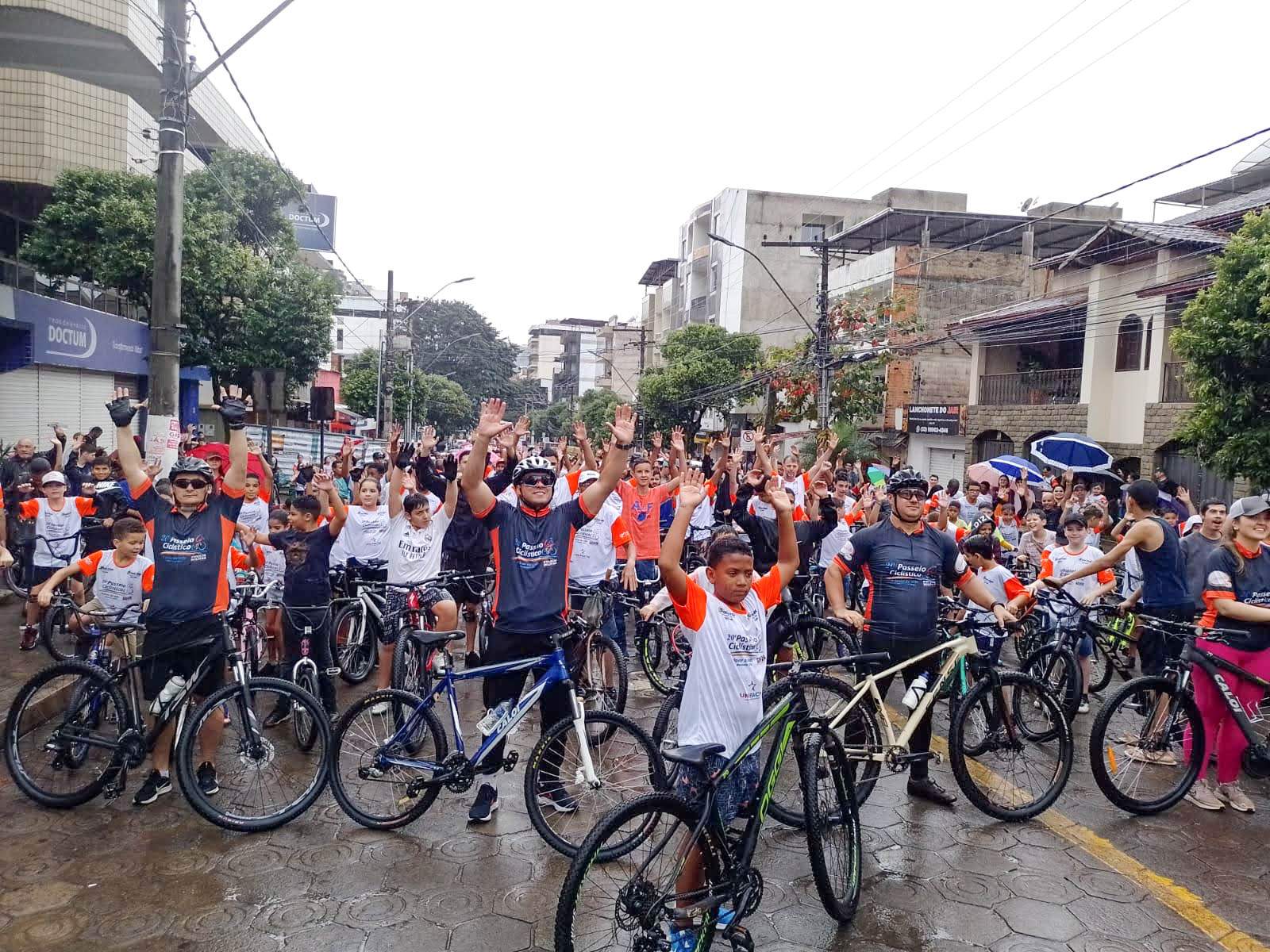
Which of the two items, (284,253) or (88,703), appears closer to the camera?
(88,703)

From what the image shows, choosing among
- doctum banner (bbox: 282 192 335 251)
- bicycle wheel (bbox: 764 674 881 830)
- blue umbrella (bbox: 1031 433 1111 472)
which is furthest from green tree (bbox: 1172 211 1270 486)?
doctum banner (bbox: 282 192 335 251)

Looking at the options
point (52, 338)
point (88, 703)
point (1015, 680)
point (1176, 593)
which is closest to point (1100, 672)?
point (1176, 593)

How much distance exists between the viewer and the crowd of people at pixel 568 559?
14.3 ft

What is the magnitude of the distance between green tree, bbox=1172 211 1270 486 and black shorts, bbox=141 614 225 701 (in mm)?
12984

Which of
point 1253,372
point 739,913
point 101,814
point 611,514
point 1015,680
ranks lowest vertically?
point 101,814

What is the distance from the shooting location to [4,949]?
13.1 ft

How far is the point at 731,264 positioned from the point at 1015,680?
4905cm

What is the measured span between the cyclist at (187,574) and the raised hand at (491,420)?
137cm

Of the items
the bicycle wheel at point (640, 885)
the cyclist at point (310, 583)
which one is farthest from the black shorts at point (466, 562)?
the bicycle wheel at point (640, 885)

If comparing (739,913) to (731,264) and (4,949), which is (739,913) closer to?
(4,949)

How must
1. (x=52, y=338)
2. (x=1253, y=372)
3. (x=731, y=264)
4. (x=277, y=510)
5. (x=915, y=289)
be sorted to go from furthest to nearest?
(x=731, y=264) → (x=915, y=289) → (x=52, y=338) → (x=1253, y=372) → (x=277, y=510)

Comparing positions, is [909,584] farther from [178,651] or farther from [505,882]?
[178,651]

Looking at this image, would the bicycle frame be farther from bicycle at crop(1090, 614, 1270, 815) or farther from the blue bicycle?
bicycle at crop(1090, 614, 1270, 815)

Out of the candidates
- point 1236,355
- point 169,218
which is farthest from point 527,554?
point 1236,355
